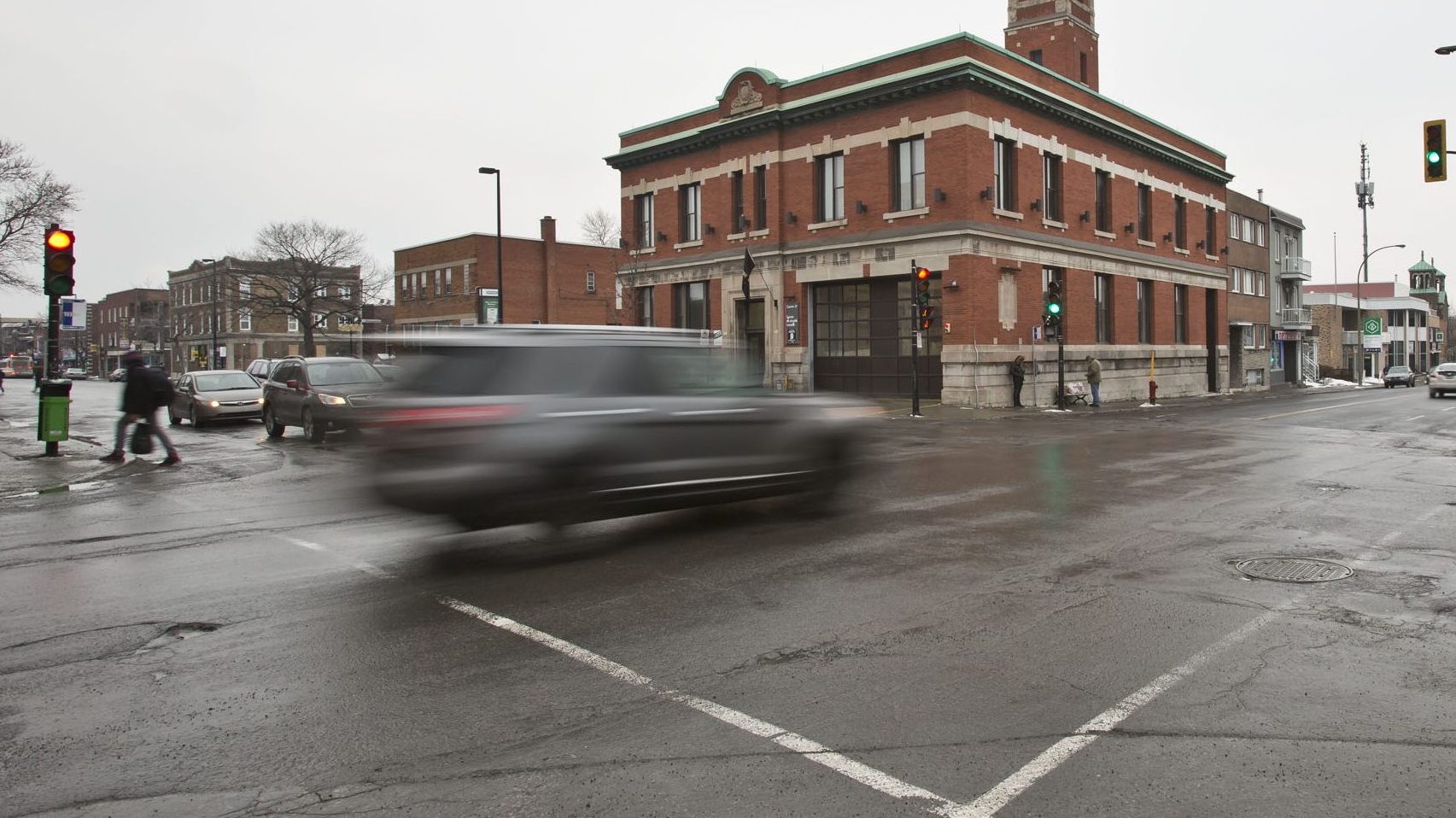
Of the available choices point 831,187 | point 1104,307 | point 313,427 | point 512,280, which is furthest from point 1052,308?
point 512,280

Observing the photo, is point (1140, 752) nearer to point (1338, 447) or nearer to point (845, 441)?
point (845, 441)

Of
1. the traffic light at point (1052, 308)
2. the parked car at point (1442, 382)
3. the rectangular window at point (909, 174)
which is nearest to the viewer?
the traffic light at point (1052, 308)

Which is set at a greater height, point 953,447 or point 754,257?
point 754,257

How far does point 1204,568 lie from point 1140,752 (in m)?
3.68

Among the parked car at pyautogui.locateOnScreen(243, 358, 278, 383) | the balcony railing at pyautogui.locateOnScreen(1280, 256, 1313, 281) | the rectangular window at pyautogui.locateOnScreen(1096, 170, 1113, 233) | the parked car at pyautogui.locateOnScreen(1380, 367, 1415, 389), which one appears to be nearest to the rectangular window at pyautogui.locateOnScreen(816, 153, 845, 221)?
the rectangular window at pyautogui.locateOnScreen(1096, 170, 1113, 233)

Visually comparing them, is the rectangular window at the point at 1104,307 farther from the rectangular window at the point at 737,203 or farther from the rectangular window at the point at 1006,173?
the rectangular window at the point at 737,203

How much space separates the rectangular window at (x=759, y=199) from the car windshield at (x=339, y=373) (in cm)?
1888

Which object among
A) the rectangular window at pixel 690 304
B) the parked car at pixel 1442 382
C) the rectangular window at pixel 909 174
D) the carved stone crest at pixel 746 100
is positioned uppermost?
the carved stone crest at pixel 746 100

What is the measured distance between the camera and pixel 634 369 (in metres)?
8.05

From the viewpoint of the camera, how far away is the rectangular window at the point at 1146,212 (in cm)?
3888

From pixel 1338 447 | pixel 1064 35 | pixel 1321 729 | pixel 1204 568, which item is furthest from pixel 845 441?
pixel 1064 35

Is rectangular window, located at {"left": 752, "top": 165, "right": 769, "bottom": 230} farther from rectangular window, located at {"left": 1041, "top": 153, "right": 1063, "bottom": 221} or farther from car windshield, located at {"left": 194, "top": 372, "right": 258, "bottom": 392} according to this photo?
car windshield, located at {"left": 194, "top": 372, "right": 258, "bottom": 392}

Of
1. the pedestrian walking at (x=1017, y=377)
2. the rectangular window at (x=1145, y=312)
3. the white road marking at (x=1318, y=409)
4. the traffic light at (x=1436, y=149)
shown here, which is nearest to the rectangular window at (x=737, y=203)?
the pedestrian walking at (x=1017, y=377)

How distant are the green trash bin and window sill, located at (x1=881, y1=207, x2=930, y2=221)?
23.1m
